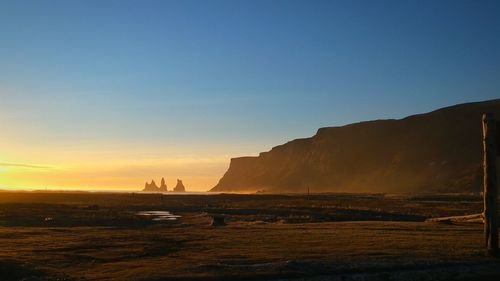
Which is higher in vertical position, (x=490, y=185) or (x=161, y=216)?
(x=490, y=185)

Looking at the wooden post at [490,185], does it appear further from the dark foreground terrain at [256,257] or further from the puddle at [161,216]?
the puddle at [161,216]

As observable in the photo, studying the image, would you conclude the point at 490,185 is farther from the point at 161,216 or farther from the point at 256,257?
the point at 161,216

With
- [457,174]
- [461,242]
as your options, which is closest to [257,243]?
[461,242]

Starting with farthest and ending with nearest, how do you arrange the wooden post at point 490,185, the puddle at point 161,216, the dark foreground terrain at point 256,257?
the puddle at point 161,216 < the wooden post at point 490,185 < the dark foreground terrain at point 256,257

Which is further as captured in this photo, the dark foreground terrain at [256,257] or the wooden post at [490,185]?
the wooden post at [490,185]

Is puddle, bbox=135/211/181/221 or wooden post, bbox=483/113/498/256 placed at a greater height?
wooden post, bbox=483/113/498/256

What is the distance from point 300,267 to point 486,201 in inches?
265

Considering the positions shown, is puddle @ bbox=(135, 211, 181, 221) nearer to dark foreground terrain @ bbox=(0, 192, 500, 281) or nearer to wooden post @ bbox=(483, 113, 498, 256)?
dark foreground terrain @ bbox=(0, 192, 500, 281)

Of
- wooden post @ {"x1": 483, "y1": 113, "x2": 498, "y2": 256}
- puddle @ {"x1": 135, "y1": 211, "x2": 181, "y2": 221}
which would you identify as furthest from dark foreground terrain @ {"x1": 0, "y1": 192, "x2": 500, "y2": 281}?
puddle @ {"x1": 135, "y1": 211, "x2": 181, "y2": 221}

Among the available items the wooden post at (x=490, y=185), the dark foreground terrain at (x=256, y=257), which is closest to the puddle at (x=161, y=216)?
the dark foreground terrain at (x=256, y=257)

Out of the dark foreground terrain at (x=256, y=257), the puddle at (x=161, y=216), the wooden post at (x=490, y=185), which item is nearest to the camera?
the dark foreground terrain at (x=256, y=257)

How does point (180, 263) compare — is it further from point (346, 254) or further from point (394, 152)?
point (394, 152)

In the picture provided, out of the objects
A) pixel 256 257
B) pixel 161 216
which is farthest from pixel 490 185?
pixel 161 216

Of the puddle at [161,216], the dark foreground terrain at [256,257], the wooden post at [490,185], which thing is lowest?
the puddle at [161,216]
